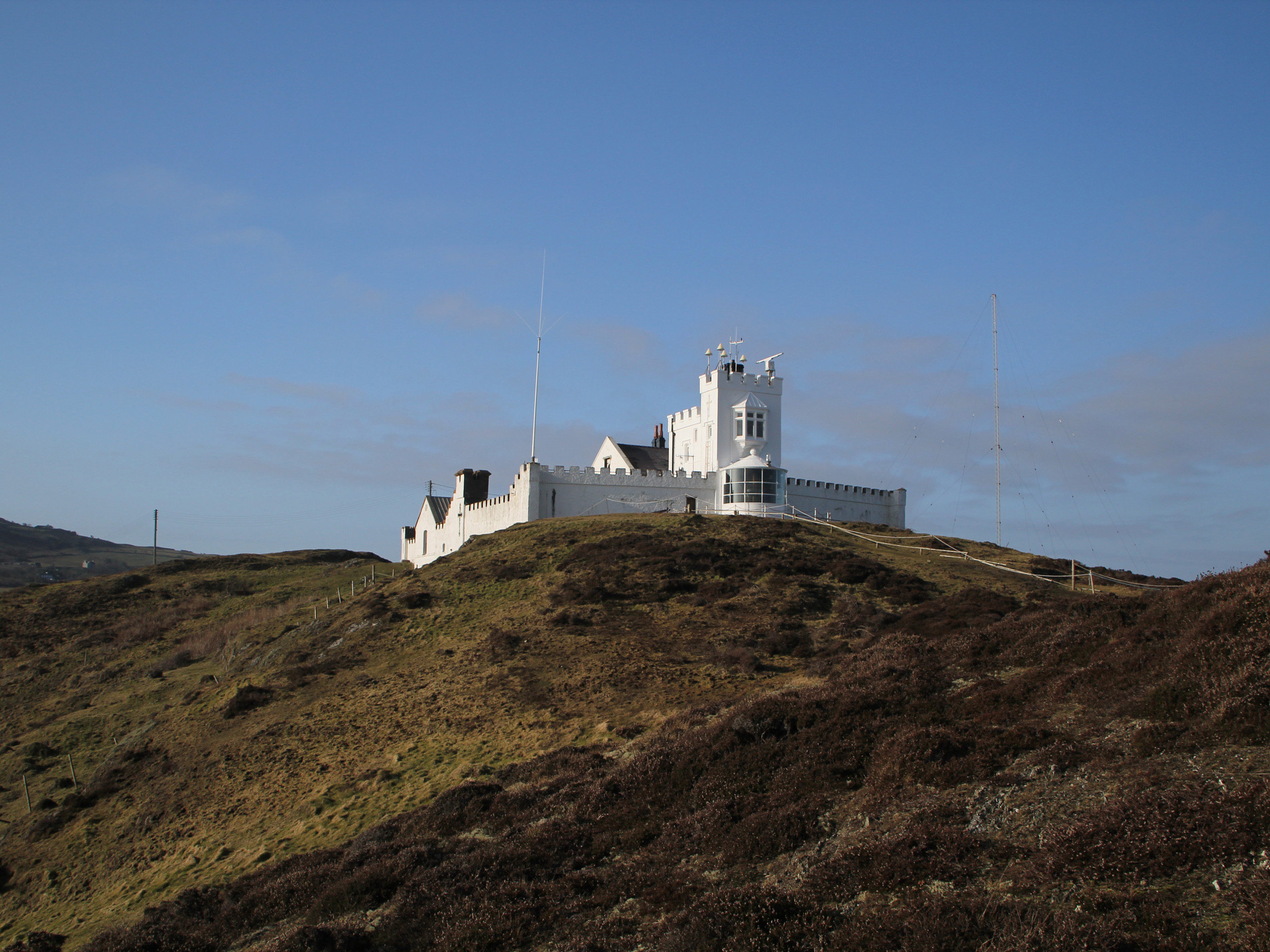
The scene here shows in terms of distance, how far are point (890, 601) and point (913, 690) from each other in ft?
57.5

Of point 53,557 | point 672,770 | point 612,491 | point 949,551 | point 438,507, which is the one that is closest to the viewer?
point 672,770

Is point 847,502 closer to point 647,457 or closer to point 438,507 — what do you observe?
point 647,457

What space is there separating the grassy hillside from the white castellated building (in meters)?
15.8

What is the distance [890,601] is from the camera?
3372 cm

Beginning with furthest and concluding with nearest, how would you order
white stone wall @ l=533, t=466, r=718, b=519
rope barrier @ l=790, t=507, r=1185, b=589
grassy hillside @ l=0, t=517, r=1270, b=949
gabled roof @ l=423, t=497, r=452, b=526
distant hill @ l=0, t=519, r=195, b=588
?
distant hill @ l=0, t=519, r=195, b=588, gabled roof @ l=423, t=497, r=452, b=526, white stone wall @ l=533, t=466, r=718, b=519, rope barrier @ l=790, t=507, r=1185, b=589, grassy hillside @ l=0, t=517, r=1270, b=949

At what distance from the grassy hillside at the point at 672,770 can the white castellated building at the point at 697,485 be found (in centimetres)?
1575

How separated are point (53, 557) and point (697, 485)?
165701 millimetres

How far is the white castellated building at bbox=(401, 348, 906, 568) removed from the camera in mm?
55312

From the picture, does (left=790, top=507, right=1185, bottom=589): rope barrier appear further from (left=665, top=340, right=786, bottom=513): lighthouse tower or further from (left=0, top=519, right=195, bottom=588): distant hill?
(left=0, top=519, right=195, bottom=588): distant hill

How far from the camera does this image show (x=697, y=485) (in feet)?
191

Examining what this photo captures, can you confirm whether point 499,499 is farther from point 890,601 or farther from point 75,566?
point 75,566

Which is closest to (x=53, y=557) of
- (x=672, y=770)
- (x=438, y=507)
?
(x=438, y=507)

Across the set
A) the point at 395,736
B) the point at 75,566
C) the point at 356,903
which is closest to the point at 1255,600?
the point at 356,903

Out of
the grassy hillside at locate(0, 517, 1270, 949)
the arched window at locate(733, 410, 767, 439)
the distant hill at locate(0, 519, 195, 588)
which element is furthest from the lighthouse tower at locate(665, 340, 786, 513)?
the distant hill at locate(0, 519, 195, 588)
